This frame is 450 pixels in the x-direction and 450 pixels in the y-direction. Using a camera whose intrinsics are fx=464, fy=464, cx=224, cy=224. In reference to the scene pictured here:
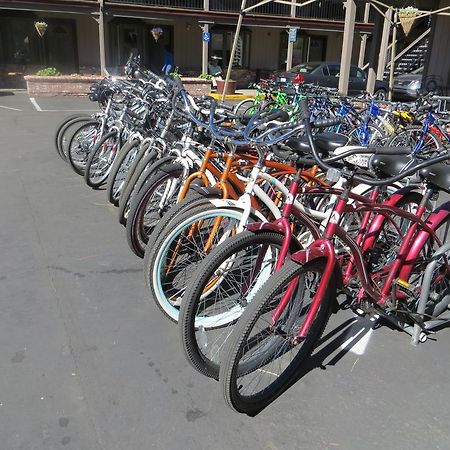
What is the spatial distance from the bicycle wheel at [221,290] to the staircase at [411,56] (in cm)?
2145

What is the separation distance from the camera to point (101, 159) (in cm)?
548

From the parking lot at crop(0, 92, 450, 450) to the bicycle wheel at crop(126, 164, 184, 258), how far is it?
30 centimetres

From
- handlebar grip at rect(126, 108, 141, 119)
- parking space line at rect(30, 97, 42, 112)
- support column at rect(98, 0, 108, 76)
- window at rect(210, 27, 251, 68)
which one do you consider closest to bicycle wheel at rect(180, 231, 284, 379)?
handlebar grip at rect(126, 108, 141, 119)

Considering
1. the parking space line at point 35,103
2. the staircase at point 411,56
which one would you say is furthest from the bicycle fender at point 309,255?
the staircase at point 411,56

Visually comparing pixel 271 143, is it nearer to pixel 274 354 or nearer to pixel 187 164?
pixel 187 164

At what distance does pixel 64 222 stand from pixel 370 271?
2985mm

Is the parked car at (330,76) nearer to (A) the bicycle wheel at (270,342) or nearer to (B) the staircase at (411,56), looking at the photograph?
(B) the staircase at (411,56)

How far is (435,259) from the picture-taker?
8.75ft

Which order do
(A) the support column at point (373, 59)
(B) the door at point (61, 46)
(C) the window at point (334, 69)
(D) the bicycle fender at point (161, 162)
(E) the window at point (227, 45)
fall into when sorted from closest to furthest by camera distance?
(D) the bicycle fender at point (161, 162) → (A) the support column at point (373, 59) → (C) the window at point (334, 69) → (B) the door at point (61, 46) → (E) the window at point (227, 45)

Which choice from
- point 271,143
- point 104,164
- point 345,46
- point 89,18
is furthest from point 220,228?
point 89,18

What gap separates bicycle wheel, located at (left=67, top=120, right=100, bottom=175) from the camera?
19.2 feet

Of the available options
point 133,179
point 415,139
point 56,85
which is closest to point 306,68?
point 56,85

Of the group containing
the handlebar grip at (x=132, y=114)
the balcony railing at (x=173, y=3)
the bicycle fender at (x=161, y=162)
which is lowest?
the bicycle fender at (x=161, y=162)

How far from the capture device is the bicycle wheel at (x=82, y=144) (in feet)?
19.2
